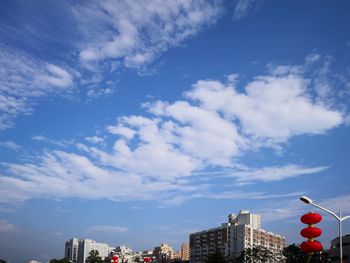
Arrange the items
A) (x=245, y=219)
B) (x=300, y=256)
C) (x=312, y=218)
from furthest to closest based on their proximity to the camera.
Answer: (x=245, y=219) → (x=300, y=256) → (x=312, y=218)

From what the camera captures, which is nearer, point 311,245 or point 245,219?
point 311,245

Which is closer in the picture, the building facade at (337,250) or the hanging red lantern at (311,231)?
the hanging red lantern at (311,231)

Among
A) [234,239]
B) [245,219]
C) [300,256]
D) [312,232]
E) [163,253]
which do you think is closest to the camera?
[312,232]

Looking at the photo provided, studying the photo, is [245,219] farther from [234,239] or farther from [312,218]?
[312,218]

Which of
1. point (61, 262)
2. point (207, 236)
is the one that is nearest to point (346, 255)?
point (207, 236)

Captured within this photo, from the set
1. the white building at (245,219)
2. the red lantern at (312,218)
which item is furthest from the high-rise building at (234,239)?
the red lantern at (312,218)

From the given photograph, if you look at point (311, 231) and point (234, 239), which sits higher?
point (234, 239)

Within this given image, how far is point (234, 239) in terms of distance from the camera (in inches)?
4407

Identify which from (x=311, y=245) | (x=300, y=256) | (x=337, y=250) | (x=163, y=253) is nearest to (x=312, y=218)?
(x=311, y=245)

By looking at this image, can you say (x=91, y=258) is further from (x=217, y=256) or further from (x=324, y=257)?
(x=324, y=257)

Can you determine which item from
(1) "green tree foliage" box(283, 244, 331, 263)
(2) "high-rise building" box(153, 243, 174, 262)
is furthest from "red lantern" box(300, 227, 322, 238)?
(2) "high-rise building" box(153, 243, 174, 262)

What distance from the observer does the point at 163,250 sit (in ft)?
581

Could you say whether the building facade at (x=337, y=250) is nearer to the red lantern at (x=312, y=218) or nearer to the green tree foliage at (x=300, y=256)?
the green tree foliage at (x=300, y=256)

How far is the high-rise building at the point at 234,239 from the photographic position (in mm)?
108900
